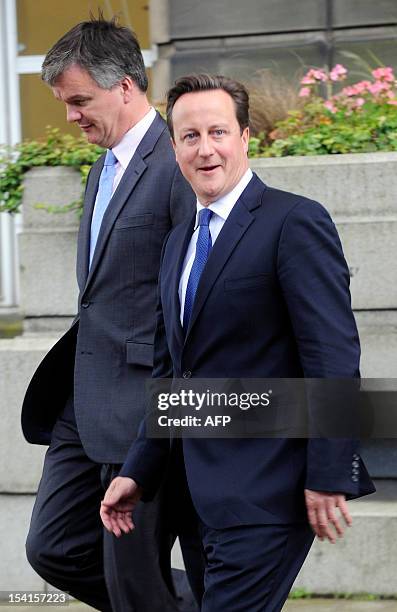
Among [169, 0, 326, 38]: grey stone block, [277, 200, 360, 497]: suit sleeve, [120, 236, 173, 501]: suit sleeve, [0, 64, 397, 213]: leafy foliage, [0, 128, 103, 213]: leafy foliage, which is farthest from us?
[169, 0, 326, 38]: grey stone block

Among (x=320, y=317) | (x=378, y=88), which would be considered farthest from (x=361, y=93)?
(x=320, y=317)

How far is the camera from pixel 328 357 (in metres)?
3.13

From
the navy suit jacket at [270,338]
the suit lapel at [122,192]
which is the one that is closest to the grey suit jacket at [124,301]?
the suit lapel at [122,192]

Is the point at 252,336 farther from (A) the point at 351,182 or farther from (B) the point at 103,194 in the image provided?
(A) the point at 351,182

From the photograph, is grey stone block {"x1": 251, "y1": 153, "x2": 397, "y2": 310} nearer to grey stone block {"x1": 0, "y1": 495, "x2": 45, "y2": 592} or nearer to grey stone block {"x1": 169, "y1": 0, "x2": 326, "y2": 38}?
grey stone block {"x1": 0, "y1": 495, "x2": 45, "y2": 592}

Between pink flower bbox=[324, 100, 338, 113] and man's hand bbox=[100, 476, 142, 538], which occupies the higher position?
pink flower bbox=[324, 100, 338, 113]

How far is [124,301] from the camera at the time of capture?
3936 millimetres

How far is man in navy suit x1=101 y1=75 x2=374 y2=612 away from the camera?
3141 millimetres

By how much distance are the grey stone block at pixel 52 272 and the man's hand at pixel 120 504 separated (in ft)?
7.85

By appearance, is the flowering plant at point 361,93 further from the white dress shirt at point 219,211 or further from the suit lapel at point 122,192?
the white dress shirt at point 219,211

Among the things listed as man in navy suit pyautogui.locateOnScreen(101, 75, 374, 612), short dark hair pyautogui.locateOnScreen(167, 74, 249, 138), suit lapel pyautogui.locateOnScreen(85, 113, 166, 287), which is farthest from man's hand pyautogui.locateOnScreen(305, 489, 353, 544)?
suit lapel pyautogui.locateOnScreen(85, 113, 166, 287)

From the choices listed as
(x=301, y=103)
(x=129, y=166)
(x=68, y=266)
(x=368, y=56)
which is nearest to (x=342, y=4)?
(x=368, y=56)

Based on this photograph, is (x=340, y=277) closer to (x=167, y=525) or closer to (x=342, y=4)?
(x=167, y=525)

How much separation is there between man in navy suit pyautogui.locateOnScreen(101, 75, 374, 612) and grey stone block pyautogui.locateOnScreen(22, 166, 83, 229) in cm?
255
